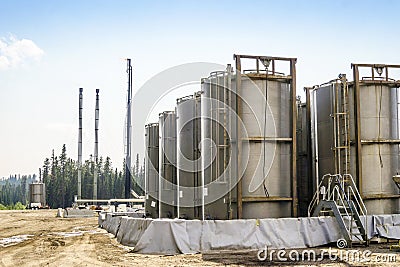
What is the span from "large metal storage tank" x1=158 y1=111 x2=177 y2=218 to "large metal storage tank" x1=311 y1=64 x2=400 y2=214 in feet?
27.8

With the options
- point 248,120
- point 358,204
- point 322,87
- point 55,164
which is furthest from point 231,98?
point 55,164

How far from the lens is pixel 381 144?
21.9m

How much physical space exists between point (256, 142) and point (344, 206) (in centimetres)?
397

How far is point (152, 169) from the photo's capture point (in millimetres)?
32438

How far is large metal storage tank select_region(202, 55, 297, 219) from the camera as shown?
2045cm

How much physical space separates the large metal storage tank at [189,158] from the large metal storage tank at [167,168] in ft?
7.51

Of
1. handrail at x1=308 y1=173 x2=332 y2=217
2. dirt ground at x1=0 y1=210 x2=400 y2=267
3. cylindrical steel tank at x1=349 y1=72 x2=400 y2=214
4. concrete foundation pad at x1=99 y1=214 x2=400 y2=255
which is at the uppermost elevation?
cylindrical steel tank at x1=349 y1=72 x2=400 y2=214

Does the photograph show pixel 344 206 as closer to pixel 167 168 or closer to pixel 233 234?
pixel 233 234

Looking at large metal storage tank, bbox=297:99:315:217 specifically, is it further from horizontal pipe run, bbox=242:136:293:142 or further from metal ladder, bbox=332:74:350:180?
horizontal pipe run, bbox=242:136:293:142

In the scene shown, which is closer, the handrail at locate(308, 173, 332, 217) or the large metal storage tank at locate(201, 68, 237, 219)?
the large metal storage tank at locate(201, 68, 237, 219)

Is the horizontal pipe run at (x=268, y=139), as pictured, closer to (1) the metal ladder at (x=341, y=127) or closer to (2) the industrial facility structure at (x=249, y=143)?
(2) the industrial facility structure at (x=249, y=143)

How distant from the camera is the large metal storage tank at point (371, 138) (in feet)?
70.9

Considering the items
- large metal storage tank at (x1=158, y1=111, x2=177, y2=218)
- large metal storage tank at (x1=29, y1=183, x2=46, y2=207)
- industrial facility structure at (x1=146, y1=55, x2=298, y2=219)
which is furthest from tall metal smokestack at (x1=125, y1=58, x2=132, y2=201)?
industrial facility structure at (x1=146, y1=55, x2=298, y2=219)

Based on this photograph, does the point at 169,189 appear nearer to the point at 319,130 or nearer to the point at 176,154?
the point at 176,154
